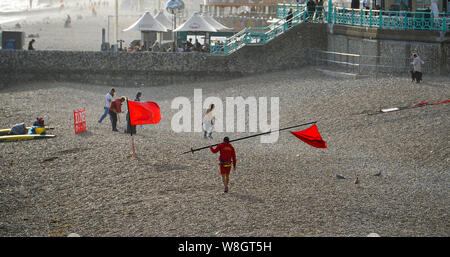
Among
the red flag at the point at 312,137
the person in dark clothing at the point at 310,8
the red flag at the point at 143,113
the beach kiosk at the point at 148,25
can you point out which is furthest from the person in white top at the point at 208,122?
the beach kiosk at the point at 148,25

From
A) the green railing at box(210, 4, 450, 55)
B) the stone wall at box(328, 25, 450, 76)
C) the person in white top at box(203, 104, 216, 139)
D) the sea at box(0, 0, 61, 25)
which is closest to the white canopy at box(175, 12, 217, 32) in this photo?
the green railing at box(210, 4, 450, 55)

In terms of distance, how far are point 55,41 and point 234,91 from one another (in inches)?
1365

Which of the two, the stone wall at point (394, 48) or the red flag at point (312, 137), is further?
the stone wall at point (394, 48)

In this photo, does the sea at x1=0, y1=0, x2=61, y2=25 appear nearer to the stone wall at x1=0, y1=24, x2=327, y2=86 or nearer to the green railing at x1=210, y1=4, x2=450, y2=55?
the stone wall at x1=0, y1=24, x2=327, y2=86

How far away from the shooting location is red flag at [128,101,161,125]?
18.0m

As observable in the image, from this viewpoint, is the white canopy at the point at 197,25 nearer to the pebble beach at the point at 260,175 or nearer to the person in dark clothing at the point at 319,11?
the person in dark clothing at the point at 319,11

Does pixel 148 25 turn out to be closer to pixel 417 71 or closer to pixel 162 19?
pixel 162 19

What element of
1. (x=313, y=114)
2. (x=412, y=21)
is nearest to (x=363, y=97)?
(x=313, y=114)

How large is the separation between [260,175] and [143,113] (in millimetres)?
3924

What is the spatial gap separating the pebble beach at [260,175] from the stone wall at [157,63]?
488cm

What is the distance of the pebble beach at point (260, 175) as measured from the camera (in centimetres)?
1274

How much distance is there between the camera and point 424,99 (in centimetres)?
2200

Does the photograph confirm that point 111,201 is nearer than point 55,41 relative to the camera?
Yes
